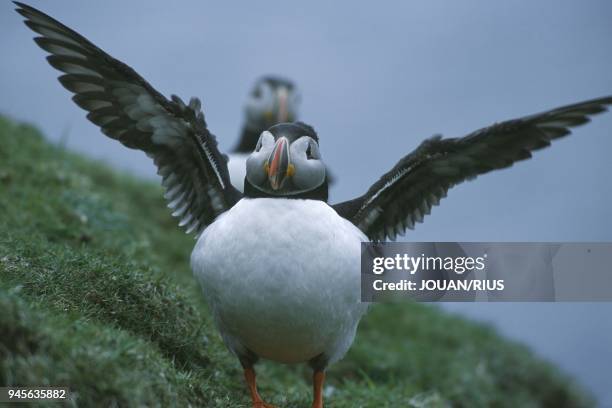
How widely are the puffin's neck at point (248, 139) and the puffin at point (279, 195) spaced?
13.5 feet

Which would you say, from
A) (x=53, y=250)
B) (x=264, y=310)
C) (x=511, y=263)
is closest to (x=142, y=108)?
(x=53, y=250)

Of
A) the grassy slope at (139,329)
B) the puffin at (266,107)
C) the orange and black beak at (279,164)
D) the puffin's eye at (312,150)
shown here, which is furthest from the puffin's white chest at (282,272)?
the puffin at (266,107)

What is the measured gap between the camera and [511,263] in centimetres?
407

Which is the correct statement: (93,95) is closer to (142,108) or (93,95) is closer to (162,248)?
(142,108)

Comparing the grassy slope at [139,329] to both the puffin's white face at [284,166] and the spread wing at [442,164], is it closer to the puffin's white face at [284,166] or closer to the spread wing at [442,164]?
the puffin's white face at [284,166]

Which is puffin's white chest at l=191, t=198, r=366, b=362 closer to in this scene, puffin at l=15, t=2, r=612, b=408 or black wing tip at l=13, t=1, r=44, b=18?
puffin at l=15, t=2, r=612, b=408

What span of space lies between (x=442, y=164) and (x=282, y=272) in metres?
1.01

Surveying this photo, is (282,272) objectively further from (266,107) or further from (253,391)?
(266,107)

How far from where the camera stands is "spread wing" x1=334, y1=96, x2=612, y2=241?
3416 millimetres

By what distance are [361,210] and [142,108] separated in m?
1.22

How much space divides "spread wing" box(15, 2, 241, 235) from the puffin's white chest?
0.47 meters

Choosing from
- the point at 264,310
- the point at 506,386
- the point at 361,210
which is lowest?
the point at 506,386

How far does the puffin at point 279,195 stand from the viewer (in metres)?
3.34
